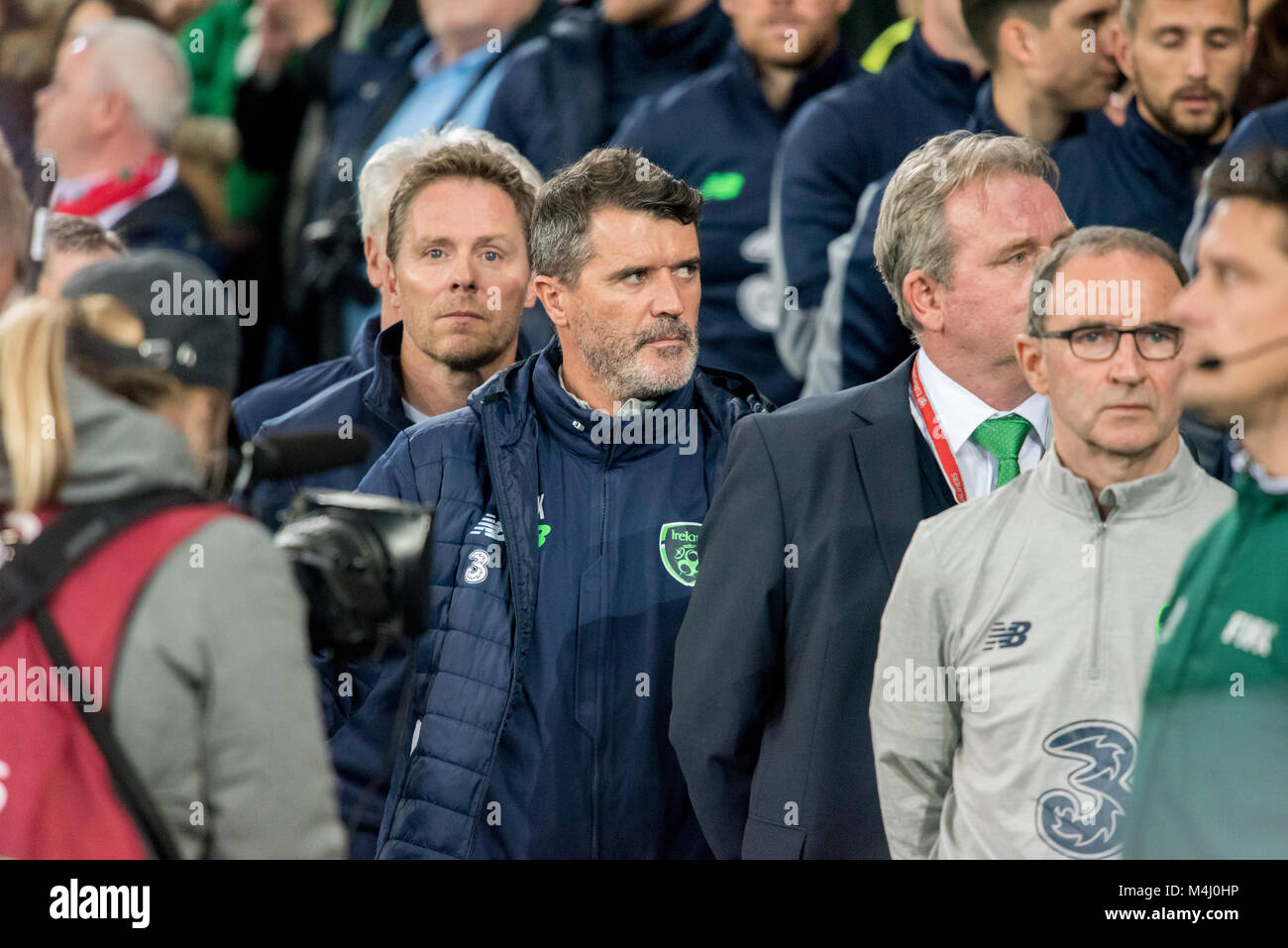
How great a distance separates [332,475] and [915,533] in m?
1.00

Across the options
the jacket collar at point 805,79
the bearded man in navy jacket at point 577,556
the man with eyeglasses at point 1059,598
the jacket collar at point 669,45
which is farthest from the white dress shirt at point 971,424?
the jacket collar at point 669,45

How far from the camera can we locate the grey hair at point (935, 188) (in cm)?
258

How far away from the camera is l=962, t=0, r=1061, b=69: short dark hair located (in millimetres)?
3230

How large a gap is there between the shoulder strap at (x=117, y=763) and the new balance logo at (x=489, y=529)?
0.76m

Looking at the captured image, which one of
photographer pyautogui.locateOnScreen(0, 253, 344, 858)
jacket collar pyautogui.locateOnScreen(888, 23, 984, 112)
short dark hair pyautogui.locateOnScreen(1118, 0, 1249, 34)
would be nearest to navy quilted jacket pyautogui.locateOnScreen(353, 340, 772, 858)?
photographer pyautogui.locateOnScreen(0, 253, 344, 858)

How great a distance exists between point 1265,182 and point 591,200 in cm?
103

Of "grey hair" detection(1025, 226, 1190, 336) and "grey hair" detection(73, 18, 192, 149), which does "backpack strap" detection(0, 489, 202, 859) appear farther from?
"grey hair" detection(73, 18, 192, 149)

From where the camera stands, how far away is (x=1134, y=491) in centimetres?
229

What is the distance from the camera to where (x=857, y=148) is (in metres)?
3.35

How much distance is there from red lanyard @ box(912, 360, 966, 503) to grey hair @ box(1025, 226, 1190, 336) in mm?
201

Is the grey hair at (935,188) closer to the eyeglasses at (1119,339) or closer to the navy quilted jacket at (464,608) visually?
the eyeglasses at (1119,339)

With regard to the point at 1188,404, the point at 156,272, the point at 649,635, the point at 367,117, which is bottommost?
the point at 649,635

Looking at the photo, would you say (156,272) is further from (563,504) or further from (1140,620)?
(1140,620)
